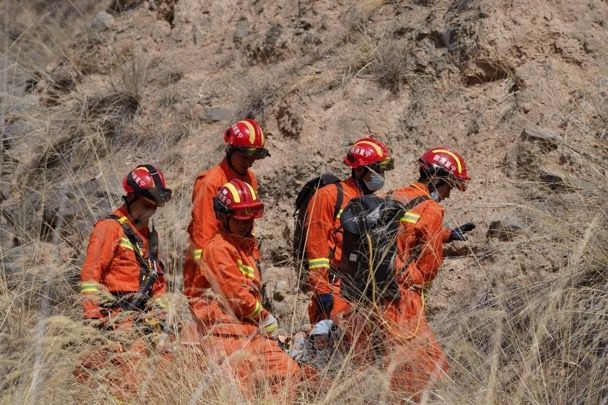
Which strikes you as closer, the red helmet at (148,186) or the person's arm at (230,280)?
the person's arm at (230,280)

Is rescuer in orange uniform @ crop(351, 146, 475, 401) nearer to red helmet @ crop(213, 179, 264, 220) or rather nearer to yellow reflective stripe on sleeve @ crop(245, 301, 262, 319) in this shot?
yellow reflective stripe on sleeve @ crop(245, 301, 262, 319)

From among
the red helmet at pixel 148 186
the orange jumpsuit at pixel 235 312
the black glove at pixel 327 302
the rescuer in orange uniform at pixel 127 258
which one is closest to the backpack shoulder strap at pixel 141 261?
the rescuer in orange uniform at pixel 127 258

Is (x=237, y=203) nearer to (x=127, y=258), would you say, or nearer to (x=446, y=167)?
(x=127, y=258)

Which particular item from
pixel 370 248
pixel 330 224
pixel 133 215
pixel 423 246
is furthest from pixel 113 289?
pixel 423 246

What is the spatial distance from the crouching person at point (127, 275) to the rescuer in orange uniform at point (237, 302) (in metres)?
0.34

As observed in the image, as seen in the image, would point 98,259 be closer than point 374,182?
Yes

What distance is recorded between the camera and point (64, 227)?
9758mm

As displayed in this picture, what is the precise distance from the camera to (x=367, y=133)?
9.05m

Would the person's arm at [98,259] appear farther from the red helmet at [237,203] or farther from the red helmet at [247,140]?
the red helmet at [247,140]

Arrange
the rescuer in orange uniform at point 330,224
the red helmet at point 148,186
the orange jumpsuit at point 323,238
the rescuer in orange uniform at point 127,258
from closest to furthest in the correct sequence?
the rescuer in orange uniform at point 127,258 → the rescuer in orange uniform at point 330,224 → the orange jumpsuit at point 323,238 → the red helmet at point 148,186

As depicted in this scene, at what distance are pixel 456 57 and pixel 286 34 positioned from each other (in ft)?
7.31

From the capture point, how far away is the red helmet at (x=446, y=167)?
23.4ft

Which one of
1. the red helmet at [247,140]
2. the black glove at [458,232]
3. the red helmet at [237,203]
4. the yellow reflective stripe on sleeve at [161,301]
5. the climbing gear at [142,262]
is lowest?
the black glove at [458,232]

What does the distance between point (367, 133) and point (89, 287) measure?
3.31m
